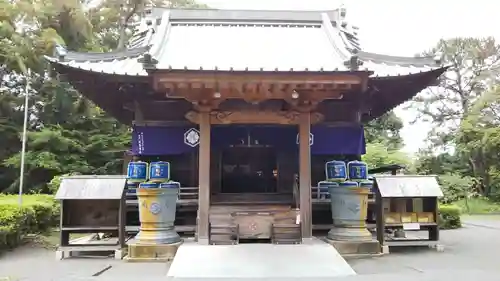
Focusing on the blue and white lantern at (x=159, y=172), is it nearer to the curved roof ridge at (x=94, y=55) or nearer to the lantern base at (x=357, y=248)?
the curved roof ridge at (x=94, y=55)

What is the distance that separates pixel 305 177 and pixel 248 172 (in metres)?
3.34

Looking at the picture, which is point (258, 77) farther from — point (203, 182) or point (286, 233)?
point (286, 233)

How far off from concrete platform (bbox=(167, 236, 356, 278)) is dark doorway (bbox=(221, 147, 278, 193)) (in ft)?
12.8

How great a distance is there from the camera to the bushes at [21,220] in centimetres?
891

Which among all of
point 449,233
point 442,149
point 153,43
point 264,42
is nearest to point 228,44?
point 264,42

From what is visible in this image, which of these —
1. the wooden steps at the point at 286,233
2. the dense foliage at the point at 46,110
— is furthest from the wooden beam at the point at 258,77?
the dense foliage at the point at 46,110

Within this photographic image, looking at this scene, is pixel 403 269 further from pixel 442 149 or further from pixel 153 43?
pixel 442 149

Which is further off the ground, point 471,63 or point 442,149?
point 471,63

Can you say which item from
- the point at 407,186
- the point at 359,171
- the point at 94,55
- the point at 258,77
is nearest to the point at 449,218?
the point at 407,186

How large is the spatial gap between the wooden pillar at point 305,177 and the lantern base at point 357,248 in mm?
577

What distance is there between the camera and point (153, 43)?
987 centimetres

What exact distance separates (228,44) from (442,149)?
2549 centimetres

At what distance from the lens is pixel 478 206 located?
2591cm

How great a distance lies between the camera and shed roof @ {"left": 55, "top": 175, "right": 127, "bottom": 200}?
8.47 meters
